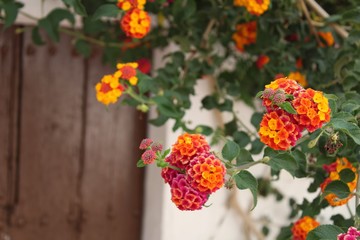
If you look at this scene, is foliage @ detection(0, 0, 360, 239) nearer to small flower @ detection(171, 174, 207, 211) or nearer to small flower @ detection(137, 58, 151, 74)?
small flower @ detection(137, 58, 151, 74)

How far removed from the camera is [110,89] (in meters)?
1.67

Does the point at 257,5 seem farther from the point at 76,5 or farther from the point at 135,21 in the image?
the point at 76,5

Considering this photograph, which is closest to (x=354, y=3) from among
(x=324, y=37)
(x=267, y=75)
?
(x=324, y=37)

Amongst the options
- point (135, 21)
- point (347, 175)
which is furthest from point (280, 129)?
point (135, 21)

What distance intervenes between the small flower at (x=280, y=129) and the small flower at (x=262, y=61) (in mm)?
858

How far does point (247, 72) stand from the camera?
7.23ft

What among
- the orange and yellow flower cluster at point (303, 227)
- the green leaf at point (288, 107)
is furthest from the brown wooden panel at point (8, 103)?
the green leaf at point (288, 107)

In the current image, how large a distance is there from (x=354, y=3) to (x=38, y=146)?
3.73 feet

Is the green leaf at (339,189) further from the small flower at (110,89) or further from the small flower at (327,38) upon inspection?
the small flower at (327,38)

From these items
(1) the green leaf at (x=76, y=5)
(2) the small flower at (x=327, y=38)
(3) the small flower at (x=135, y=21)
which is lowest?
(2) the small flower at (x=327, y=38)

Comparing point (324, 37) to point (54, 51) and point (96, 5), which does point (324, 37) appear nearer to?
point (96, 5)

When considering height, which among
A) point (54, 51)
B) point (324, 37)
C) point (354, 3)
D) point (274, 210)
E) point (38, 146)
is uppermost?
point (354, 3)

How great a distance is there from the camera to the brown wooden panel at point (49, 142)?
222 cm

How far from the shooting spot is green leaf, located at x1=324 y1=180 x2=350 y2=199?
1.50 meters
